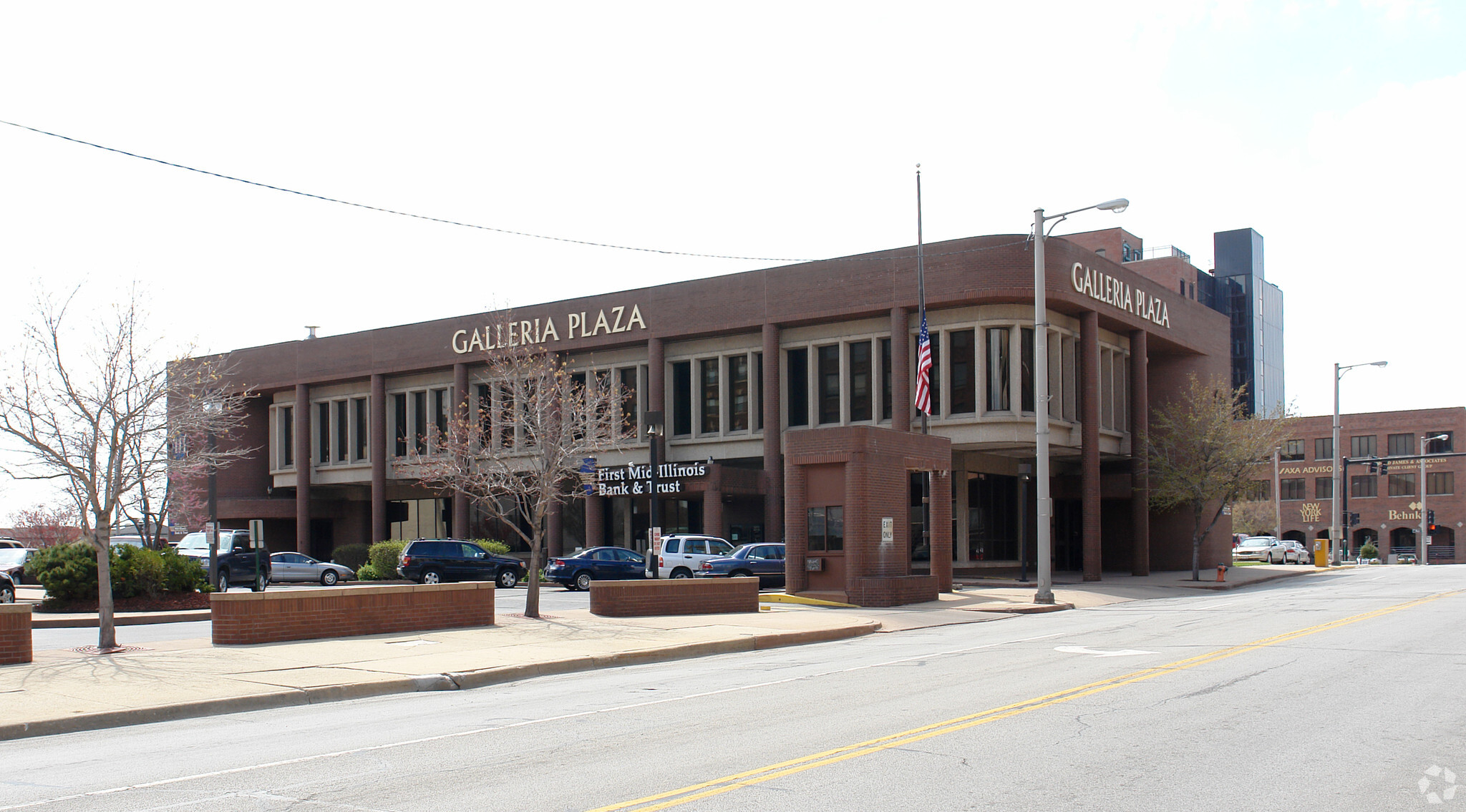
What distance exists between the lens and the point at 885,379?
4300 cm

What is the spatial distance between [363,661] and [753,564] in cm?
1999

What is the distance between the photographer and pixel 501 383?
48219mm

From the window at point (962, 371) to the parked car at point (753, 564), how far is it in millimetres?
9328

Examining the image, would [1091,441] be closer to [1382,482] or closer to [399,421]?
[399,421]

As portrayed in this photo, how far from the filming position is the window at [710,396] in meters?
46.9

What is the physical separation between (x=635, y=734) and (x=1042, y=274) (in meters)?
21.8

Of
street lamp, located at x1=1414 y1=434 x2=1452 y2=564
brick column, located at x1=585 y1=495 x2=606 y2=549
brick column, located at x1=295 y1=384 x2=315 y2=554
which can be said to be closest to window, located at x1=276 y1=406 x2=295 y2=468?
brick column, located at x1=295 y1=384 x2=315 y2=554

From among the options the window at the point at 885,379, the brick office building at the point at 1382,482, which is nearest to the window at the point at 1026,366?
the window at the point at 885,379

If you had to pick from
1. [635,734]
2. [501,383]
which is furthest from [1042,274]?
[501,383]

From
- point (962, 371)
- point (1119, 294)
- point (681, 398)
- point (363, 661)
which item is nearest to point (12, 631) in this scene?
point (363, 661)

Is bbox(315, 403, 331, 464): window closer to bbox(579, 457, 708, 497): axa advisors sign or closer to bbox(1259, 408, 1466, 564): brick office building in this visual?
bbox(579, 457, 708, 497): axa advisors sign

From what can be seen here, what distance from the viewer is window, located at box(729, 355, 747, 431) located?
46.4 meters

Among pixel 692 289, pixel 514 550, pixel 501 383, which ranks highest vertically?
pixel 692 289

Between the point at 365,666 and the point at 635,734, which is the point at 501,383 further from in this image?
the point at 635,734
